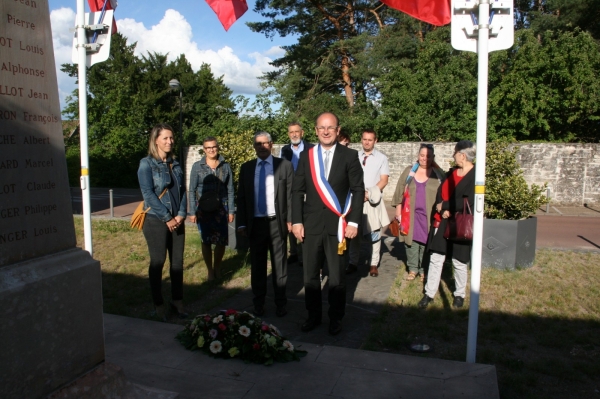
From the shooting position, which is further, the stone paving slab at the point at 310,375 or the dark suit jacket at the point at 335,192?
the dark suit jacket at the point at 335,192

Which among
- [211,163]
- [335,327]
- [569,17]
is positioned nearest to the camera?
[335,327]

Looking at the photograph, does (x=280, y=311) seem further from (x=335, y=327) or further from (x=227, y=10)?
(x=227, y=10)

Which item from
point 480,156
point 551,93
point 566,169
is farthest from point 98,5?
point 551,93

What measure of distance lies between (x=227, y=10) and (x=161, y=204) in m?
2.33

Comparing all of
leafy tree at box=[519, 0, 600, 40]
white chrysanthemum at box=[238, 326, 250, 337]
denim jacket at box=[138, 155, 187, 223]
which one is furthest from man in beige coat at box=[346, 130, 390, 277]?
leafy tree at box=[519, 0, 600, 40]

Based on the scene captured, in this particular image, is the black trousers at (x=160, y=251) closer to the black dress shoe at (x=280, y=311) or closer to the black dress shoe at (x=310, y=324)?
the black dress shoe at (x=280, y=311)

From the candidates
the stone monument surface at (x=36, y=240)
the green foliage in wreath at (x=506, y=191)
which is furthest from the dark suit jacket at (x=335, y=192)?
the green foliage in wreath at (x=506, y=191)

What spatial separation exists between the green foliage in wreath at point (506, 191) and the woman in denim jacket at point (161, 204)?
4.53m

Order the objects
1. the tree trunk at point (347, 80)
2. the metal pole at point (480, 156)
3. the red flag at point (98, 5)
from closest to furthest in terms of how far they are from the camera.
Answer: the metal pole at point (480, 156) < the red flag at point (98, 5) < the tree trunk at point (347, 80)

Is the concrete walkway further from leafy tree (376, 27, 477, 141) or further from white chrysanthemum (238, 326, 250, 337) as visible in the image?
leafy tree (376, 27, 477, 141)

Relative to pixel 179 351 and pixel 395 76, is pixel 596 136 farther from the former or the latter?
pixel 179 351

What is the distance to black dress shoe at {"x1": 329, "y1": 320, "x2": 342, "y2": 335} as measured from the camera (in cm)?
482

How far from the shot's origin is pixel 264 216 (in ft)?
17.8

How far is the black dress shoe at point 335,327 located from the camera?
4824mm
